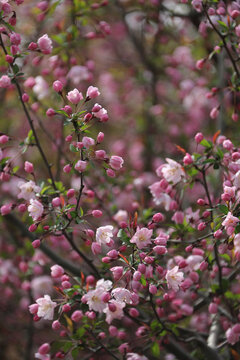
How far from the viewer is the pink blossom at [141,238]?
4.86 ft

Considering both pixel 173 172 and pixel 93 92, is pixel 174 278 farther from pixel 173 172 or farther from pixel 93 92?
pixel 93 92

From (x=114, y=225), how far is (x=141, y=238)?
1045 millimetres

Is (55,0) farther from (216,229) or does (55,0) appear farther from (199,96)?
(199,96)

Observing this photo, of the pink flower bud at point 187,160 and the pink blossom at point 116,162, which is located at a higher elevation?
the pink blossom at point 116,162

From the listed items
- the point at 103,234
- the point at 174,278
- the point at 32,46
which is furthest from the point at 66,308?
the point at 32,46

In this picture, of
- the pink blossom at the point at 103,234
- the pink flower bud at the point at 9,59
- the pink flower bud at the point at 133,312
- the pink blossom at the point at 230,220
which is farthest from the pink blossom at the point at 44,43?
the pink flower bud at the point at 133,312

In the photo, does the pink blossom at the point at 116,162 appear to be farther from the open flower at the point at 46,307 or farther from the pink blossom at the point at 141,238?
the open flower at the point at 46,307

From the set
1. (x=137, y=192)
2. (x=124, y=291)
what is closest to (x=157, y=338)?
(x=124, y=291)

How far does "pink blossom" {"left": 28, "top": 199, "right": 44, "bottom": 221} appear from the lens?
1.64 meters

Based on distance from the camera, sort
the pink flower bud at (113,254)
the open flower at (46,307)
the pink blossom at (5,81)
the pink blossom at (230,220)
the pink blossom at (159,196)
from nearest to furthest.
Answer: the pink blossom at (230,220) < the pink flower bud at (113,254) < the open flower at (46,307) < the pink blossom at (5,81) < the pink blossom at (159,196)

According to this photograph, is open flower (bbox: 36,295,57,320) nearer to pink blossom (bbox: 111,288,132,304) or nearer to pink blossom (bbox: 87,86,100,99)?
pink blossom (bbox: 111,288,132,304)

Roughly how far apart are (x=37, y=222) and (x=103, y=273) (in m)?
0.42

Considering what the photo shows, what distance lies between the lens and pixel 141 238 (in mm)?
1499

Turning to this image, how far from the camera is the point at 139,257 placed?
4.93 ft
